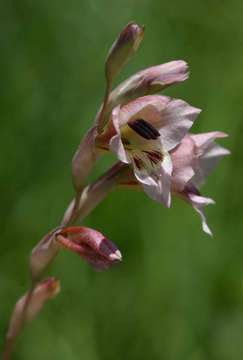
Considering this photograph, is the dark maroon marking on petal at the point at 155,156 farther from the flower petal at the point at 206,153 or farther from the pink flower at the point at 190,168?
the flower petal at the point at 206,153

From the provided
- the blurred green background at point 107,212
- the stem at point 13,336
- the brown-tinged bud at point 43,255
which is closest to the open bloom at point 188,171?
the brown-tinged bud at point 43,255

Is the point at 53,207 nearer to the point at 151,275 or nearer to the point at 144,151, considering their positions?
the point at 151,275

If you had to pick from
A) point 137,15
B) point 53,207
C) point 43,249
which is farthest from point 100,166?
point 43,249

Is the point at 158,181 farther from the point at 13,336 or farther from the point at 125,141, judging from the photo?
the point at 13,336

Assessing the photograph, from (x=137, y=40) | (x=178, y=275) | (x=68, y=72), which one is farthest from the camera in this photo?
(x=68, y=72)

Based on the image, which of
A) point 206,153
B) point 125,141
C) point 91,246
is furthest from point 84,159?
point 206,153

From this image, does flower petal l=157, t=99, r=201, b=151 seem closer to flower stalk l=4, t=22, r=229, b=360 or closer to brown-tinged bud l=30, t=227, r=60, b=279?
flower stalk l=4, t=22, r=229, b=360

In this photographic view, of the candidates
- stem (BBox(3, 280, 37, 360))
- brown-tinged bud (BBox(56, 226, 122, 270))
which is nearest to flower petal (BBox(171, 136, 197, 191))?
brown-tinged bud (BBox(56, 226, 122, 270))
